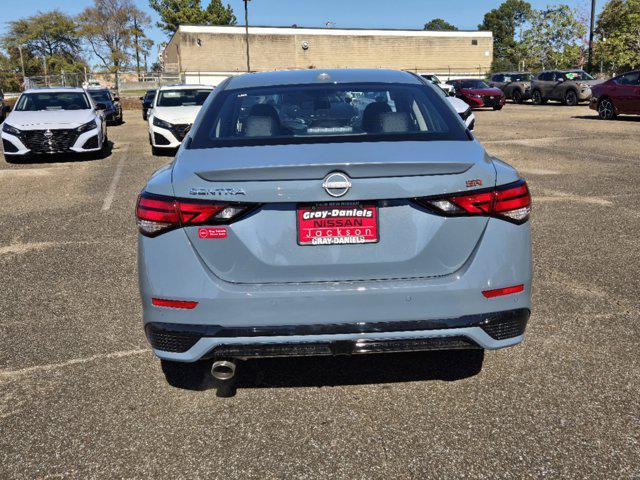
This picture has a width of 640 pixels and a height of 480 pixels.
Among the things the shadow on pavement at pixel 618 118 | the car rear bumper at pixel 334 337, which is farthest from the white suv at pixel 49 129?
the shadow on pavement at pixel 618 118

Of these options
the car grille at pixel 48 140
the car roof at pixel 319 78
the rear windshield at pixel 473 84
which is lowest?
the car grille at pixel 48 140

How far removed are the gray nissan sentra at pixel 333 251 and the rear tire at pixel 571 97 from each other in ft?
97.8

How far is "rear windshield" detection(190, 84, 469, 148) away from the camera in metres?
3.36

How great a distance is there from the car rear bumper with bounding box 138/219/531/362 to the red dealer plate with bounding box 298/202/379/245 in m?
0.19

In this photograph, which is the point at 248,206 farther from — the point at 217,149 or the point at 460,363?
the point at 460,363

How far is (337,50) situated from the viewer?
79.7 meters

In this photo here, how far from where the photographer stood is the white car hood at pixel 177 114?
1435cm

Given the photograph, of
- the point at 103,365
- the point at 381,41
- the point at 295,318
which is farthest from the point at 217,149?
the point at 381,41

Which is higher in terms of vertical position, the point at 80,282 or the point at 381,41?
the point at 381,41

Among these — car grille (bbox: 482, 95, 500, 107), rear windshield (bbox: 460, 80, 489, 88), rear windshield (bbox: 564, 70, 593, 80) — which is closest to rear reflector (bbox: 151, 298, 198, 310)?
car grille (bbox: 482, 95, 500, 107)

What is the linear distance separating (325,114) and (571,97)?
29.5 metres

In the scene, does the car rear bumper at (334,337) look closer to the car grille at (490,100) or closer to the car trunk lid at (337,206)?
the car trunk lid at (337,206)

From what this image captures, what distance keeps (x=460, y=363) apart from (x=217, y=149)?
1837 millimetres

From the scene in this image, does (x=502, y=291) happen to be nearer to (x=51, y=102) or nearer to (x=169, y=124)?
(x=169, y=124)
